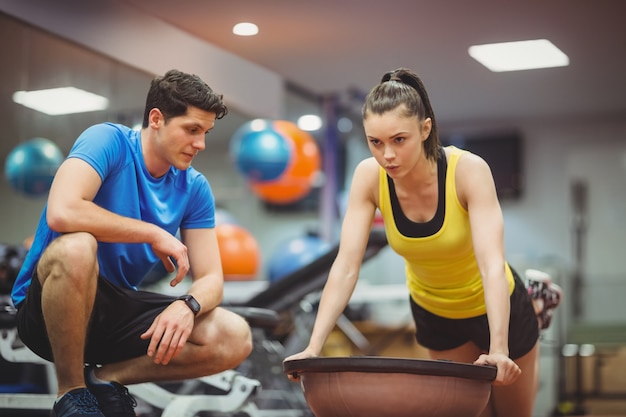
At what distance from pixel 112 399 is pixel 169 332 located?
0.27 m

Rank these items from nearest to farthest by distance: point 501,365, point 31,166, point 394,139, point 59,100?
point 501,365 < point 394,139 < point 31,166 < point 59,100

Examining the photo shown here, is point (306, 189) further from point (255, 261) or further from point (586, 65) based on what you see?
point (586, 65)

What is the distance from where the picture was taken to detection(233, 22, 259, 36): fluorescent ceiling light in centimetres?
493

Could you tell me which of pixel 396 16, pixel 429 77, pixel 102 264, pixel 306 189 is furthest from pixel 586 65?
pixel 102 264

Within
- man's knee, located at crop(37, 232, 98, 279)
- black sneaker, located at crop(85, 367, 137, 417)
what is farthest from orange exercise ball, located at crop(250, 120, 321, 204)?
man's knee, located at crop(37, 232, 98, 279)

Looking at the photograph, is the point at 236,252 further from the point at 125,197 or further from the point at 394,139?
the point at 394,139

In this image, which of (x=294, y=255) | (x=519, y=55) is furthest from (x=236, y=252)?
(x=519, y=55)

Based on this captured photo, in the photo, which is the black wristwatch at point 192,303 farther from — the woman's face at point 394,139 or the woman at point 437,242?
the woman's face at point 394,139

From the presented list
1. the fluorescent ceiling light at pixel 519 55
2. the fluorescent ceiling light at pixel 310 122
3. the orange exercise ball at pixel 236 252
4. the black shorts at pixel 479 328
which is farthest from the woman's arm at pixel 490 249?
the fluorescent ceiling light at pixel 310 122

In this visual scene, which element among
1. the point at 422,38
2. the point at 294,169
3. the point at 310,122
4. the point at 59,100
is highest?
the point at 422,38

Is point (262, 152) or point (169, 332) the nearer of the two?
point (169, 332)

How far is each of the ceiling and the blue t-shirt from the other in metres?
2.29

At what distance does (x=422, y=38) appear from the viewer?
550 centimetres

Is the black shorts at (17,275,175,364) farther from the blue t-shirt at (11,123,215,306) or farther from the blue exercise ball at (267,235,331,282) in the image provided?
the blue exercise ball at (267,235,331,282)
